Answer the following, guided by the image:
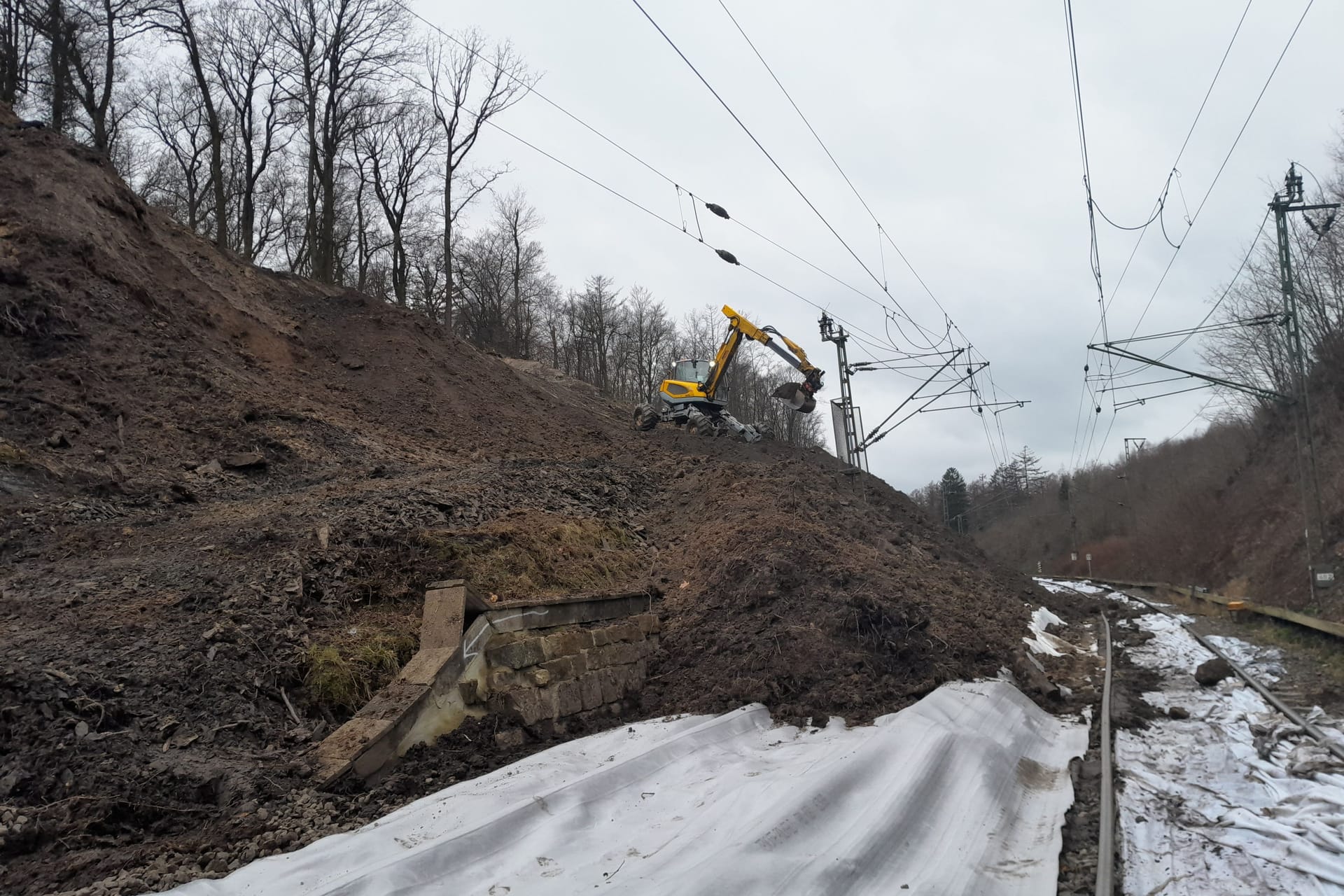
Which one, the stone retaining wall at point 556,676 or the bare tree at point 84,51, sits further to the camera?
the bare tree at point 84,51

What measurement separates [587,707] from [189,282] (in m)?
14.4

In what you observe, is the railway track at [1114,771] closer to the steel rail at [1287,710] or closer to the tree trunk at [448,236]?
the steel rail at [1287,710]

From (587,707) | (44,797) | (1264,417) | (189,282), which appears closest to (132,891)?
(44,797)

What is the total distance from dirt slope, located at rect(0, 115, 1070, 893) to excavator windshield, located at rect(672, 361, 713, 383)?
14.5ft

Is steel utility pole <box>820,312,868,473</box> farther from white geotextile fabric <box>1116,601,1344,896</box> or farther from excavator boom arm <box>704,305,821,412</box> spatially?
white geotextile fabric <box>1116,601,1344,896</box>

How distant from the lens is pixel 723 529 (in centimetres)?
1270

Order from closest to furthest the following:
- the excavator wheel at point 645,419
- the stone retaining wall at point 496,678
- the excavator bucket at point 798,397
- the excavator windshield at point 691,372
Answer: the stone retaining wall at point 496,678 → the excavator bucket at point 798,397 → the excavator windshield at point 691,372 → the excavator wheel at point 645,419

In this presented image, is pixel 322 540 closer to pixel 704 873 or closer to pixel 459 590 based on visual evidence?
pixel 459 590

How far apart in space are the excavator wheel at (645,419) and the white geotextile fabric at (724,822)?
61.7 feet

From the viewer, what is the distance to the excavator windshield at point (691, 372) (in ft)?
83.9

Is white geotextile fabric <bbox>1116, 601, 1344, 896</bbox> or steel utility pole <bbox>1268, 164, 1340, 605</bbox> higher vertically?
steel utility pole <bbox>1268, 164, 1340, 605</bbox>

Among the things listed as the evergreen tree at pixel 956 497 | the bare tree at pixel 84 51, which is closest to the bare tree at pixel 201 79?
the bare tree at pixel 84 51

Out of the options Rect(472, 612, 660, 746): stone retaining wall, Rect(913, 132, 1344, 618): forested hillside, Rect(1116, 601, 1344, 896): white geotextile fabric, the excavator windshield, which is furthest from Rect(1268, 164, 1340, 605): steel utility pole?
Rect(472, 612, 660, 746): stone retaining wall

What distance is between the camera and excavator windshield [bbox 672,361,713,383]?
83.9 ft
